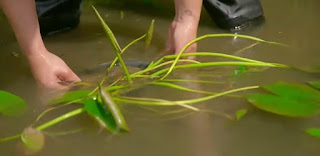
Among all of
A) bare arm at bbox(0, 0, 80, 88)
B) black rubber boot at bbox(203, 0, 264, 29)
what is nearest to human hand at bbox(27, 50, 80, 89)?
bare arm at bbox(0, 0, 80, 88)

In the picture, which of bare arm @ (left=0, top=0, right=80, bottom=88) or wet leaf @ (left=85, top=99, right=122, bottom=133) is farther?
bare arm @ (left=0, top=0, right=80, bottom=88)

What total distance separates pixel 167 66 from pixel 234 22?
9.8 inches

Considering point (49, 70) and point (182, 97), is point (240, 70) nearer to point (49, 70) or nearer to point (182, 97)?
point (182, 97)

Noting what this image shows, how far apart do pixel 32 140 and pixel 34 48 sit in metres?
0.19

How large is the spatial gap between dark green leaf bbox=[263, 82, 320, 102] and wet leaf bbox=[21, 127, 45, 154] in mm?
294

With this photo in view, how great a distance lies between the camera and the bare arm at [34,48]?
76cm

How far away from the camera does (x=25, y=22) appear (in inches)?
29.9

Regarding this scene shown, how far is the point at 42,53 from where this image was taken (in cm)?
77

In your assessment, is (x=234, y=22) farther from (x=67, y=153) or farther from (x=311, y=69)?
(x=67, y=153)

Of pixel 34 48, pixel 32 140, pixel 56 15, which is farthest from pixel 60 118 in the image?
pixel 56 15

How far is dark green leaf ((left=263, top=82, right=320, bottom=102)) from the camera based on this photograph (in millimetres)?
663

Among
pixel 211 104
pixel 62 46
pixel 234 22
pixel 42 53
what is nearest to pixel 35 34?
pixel 42 53

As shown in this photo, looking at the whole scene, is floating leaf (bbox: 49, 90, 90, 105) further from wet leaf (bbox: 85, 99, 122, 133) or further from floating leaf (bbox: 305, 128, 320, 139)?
floating leaf (bbox: 305, 128, 320, 139)

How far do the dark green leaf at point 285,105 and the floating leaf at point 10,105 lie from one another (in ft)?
0.98
